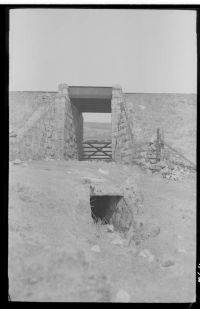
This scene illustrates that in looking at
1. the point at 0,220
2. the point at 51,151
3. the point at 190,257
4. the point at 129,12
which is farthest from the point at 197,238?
the point at 129,12

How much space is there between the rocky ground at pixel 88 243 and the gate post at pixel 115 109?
423 millimetres

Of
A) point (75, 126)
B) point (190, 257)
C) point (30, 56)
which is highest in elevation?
point (30, 56)

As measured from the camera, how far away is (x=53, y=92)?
17.9ft

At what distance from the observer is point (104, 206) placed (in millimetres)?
5652

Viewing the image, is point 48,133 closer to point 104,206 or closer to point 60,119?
point 60,119

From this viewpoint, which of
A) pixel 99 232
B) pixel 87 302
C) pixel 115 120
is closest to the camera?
pixel 87 302

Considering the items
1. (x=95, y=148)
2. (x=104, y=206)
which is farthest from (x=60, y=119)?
(x=104, y=206)

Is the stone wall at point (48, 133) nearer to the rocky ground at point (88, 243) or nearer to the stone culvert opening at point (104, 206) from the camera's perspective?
the rocky ground at point (88, 243)

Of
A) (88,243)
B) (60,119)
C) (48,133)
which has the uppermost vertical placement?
(60,119)

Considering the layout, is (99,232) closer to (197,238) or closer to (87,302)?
(87,302)

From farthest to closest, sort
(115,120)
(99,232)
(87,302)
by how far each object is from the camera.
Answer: (115,120)
(99,232)
(87,302)

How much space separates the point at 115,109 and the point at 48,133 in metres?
1.17

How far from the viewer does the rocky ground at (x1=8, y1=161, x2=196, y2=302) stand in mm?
4992

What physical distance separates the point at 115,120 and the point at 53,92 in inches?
43.8
